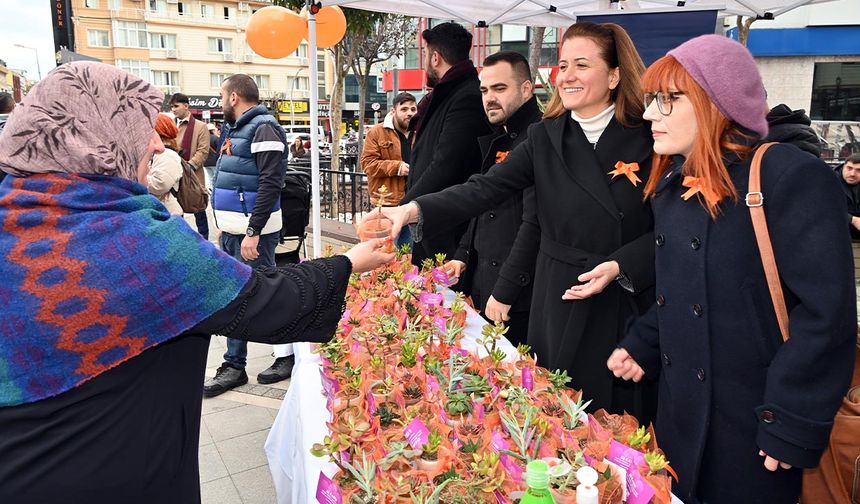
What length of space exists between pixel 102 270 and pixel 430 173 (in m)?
2.36

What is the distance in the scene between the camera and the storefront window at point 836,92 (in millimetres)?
15469

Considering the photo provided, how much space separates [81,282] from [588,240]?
1674mm

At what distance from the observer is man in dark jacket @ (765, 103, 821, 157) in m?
1.95

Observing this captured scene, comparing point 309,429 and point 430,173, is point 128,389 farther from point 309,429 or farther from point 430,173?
point 430,173

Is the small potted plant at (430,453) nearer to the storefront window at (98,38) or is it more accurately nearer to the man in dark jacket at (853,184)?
the man in dark jacket at (853,184)

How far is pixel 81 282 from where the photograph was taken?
1.20m

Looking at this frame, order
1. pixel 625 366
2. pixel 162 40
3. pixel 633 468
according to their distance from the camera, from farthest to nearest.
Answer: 1. pixel 162 40
2. pixel 625 366
3. pixel 633 468

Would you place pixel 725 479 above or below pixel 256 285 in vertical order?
below

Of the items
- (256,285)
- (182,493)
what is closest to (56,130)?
(256,285)

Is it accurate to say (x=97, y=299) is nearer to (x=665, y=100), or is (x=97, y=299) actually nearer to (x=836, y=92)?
(x=665, y=100)

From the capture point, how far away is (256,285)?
1.39m

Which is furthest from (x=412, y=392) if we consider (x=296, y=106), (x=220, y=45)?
(x=296, y=106)

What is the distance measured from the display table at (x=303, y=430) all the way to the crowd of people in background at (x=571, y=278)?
298mm

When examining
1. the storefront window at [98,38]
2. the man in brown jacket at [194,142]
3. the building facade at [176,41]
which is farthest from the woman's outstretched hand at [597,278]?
the storefront window at [98,38]
